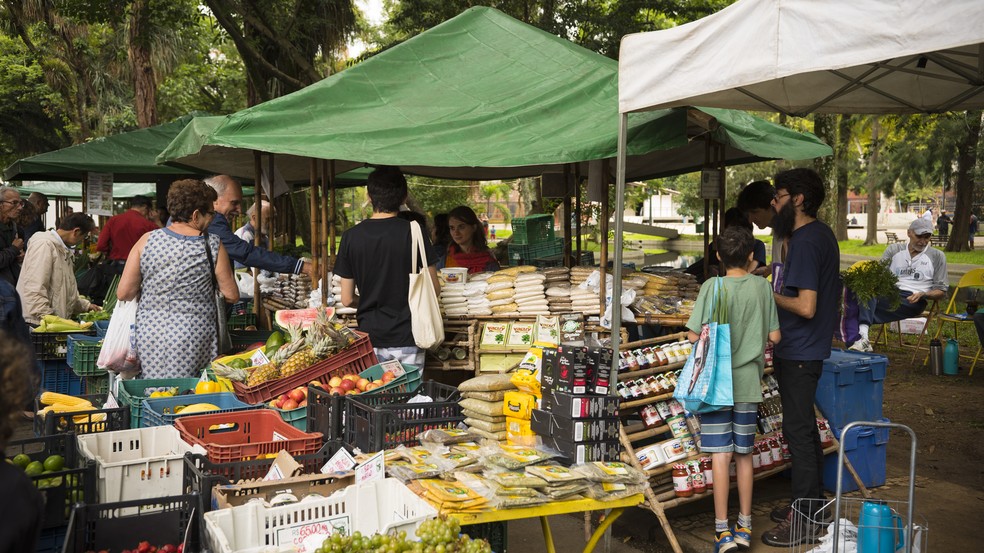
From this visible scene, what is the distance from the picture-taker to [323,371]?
5.36m

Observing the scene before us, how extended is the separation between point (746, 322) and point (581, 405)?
135 centimetres

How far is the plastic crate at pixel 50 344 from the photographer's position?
8.05 meters

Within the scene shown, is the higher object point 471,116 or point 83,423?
point 471,116

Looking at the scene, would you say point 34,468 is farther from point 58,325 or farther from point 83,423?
point 58,325

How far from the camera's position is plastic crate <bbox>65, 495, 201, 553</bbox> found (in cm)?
300

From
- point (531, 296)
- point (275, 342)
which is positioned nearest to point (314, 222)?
point (275, 342)

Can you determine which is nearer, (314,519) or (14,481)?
(14,481)

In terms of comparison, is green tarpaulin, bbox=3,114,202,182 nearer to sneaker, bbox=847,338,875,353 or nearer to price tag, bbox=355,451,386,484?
sneaker, bbox=847,338,875,353

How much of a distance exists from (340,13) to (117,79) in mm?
16565

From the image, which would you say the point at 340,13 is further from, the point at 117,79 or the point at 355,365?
the point at 117,79

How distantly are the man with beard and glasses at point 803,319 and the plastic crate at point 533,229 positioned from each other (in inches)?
326

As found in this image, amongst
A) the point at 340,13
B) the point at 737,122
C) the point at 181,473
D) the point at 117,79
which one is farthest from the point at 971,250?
the point at 181,473

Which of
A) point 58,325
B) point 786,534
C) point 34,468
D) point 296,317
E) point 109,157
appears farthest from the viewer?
point 109,157

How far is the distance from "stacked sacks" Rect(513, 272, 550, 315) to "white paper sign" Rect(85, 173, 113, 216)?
873 cm
